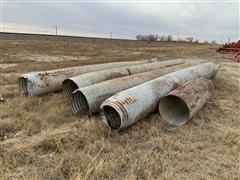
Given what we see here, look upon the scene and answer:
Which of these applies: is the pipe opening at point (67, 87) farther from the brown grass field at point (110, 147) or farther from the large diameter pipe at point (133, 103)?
the large diameter pipe at point (133, 103)

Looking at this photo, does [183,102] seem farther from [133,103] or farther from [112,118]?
[112,118]

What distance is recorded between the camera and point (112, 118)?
172 inches

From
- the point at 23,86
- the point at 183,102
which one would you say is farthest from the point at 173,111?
the point at 23,86

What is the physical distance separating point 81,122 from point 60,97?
1770 millimetres

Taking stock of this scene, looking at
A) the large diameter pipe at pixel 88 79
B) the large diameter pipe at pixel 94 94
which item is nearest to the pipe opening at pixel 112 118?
the large diameter pipe at pixel 94 94

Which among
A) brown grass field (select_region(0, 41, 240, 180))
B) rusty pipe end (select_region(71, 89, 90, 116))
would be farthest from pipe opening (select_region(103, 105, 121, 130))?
rusty pipe end (select_region(71, 89, 90, 116))

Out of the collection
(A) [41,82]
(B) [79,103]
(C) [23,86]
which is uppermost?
(A) [41,82]

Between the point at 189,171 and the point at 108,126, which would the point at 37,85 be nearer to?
the point at 108,126

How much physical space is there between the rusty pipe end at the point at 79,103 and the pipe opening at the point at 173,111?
146 cm

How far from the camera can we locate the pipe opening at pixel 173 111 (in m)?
4.74

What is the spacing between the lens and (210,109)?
18.4ft

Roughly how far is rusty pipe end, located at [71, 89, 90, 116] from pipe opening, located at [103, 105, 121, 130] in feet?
2.35

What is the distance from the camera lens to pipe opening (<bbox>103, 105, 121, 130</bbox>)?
13.8 ft

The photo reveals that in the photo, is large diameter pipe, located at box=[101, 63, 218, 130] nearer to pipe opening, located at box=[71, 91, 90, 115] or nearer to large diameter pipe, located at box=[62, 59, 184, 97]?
pipe opening, located at box=[71, 91, 90, 115]
